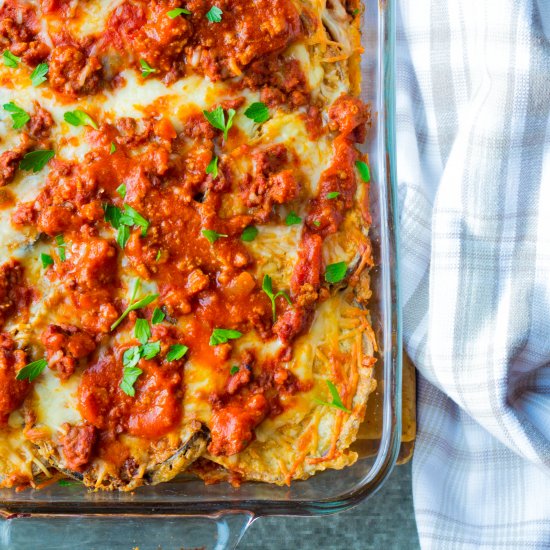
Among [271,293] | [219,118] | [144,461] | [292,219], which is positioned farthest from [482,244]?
[144,461]

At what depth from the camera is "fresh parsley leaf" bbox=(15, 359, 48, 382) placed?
3.16 meters

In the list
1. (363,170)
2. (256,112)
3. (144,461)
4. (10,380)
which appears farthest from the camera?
(363,170)

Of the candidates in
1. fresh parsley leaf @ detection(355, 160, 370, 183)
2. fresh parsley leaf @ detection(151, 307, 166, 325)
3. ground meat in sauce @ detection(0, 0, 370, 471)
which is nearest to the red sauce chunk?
ground meat in sauce @ detection(0, 0, 370, 471)

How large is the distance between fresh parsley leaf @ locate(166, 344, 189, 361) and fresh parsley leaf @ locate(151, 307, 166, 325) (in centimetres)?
12

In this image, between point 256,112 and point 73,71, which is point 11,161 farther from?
point 256,112

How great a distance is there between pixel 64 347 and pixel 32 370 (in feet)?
0.55

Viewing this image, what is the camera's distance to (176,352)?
3229mm

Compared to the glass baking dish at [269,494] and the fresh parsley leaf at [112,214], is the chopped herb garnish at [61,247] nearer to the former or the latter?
the fresh parsley leaf at [112,214]

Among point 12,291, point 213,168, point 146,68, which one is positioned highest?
point 146,68

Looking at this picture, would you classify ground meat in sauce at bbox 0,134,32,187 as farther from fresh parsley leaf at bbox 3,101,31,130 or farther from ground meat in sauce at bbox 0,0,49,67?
ground meat in sauce at bbox 0,0,49,67

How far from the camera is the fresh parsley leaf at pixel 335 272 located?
10.9ft

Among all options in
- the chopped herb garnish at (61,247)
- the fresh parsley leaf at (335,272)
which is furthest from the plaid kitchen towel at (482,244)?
the chopped herb garnish at (61,247)

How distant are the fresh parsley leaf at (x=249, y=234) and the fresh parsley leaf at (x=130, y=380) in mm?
703

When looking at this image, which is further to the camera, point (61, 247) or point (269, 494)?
point (269, 494)
